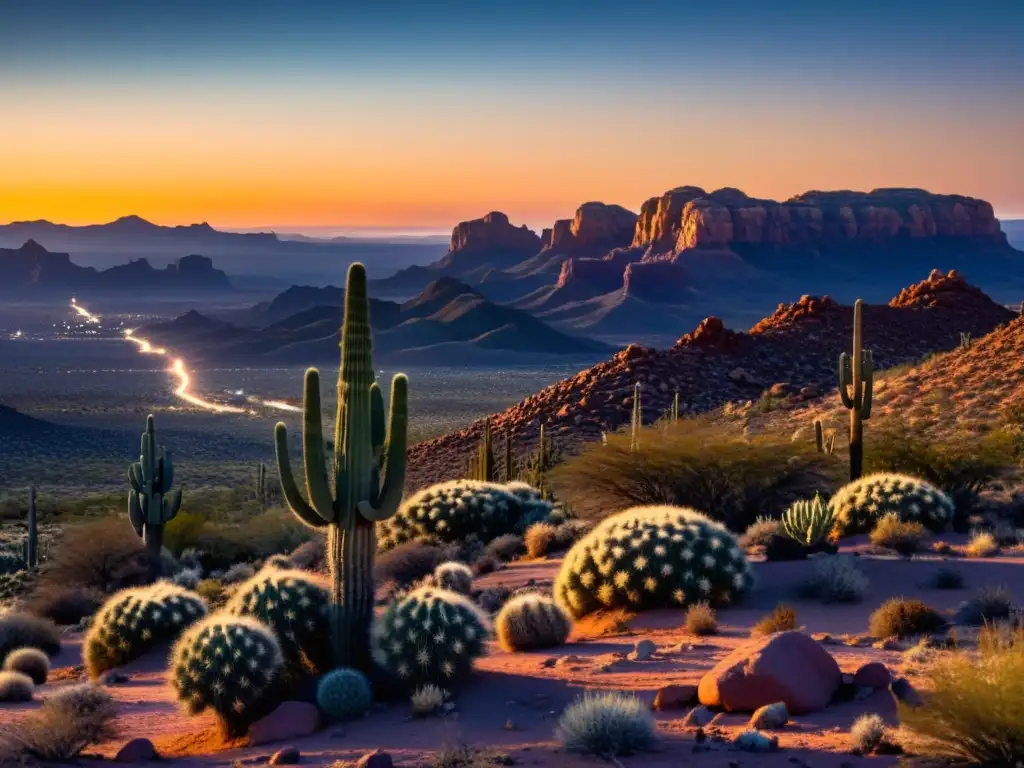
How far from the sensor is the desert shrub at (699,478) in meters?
20.3

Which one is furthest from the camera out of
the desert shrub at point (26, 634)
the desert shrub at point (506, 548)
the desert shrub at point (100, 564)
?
the desert shrub at point (100, 564)

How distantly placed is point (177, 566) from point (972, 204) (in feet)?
631

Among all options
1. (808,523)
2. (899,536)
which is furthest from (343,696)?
(899,536)

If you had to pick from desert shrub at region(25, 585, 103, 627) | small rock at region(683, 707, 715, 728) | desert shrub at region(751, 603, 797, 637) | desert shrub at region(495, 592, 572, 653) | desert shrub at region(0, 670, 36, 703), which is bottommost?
desert shrub at region(25, 585, 103, 627)

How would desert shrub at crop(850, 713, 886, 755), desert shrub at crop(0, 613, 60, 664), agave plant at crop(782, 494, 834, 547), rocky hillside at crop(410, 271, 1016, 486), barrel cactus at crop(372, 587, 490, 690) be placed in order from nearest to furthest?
desert shrub at crop(850, 713, 886, 755)
barrel cactus at crop(372, 587, 490, 690)
agave plant at crop(782, 494, 834, 547)
desert shrub at crop(0, 613, 60, 664)
rocky hillside at crop(410, 271, 1016, 486)

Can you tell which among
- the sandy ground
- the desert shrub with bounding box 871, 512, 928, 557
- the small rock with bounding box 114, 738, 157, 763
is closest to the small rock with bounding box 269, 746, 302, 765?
the sandy ground

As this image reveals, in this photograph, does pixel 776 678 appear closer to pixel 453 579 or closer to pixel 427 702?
pixel 427 702

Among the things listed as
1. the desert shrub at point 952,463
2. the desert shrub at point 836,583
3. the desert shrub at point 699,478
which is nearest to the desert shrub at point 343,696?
the desert shrub at point 836,583

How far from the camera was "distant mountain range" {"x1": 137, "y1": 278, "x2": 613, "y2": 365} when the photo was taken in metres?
126

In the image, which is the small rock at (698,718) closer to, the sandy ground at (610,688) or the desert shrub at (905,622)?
the sandy ground at (610,688)

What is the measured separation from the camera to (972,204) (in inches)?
7810

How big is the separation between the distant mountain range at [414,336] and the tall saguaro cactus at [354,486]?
4278 inches

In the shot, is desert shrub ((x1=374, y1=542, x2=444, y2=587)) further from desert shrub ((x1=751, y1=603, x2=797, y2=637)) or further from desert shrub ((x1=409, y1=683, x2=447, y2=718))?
desert shrub ((x1=409, y1=683, x2=447, y2=718))

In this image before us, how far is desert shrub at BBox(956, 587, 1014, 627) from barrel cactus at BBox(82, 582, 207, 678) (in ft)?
30.5
